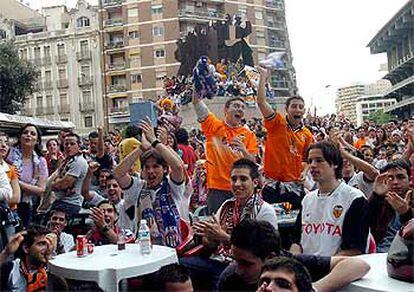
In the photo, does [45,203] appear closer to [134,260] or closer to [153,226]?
[153,226]

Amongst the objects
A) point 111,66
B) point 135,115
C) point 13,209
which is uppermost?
point 111,66

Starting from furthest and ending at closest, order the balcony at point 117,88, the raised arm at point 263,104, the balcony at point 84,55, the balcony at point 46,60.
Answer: the balcony at point 46,60
the balcony at point 84,55
the balcony at point 117,88
the raised arm at point 263,104

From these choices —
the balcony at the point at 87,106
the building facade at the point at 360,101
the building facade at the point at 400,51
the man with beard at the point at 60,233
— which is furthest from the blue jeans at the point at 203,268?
the building facade at the point at 360,101

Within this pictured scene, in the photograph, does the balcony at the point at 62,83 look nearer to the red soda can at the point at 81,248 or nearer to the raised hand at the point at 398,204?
the red soda can at the point at 81,248

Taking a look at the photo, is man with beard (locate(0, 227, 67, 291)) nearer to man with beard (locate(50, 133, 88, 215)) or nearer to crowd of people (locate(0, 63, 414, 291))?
crowd of people (locate(0, 63, 414, 291))

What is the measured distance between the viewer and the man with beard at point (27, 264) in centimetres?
371

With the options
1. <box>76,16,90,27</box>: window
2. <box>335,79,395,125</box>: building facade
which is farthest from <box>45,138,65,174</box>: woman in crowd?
<box>335,79,395,125</box>: building facade

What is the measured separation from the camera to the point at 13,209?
5066 millimetres

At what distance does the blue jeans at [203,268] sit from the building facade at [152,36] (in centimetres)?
4761

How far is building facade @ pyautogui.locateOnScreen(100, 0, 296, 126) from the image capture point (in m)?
52.0

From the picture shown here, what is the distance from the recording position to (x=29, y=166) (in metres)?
5.90

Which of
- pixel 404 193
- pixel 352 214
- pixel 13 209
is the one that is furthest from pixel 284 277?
pixel 13 209

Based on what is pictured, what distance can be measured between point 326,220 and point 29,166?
11.9 ft

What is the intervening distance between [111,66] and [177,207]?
51.7 meters
